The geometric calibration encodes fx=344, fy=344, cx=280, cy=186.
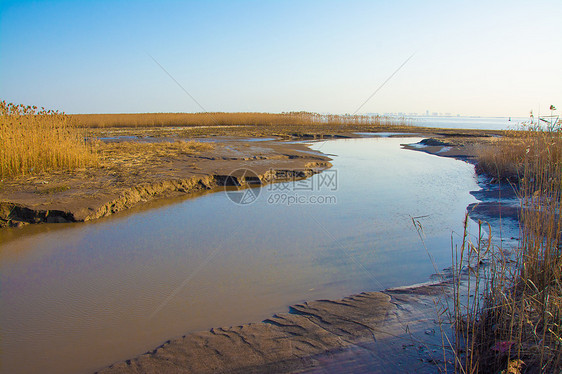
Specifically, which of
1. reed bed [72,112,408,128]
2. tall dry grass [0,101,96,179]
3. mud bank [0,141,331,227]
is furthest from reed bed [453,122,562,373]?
reed bed [72,112,408,128]

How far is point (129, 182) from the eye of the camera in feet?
26.9

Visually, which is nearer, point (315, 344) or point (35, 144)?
point (315, 344)

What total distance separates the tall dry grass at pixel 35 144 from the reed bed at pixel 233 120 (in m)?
26.5

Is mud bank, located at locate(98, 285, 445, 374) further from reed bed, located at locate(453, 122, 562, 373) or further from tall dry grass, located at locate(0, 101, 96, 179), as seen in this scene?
tall dry grass, located at locate(0, 101, 96, 179)

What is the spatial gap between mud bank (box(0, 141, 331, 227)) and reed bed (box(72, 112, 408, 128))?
84.9 feet

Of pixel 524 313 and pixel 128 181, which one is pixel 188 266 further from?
pixel 128 181

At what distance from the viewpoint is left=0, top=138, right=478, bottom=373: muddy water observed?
127 inches

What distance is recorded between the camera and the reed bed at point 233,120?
116ft

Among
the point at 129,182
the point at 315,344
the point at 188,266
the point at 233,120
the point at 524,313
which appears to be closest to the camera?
the point at 524,313

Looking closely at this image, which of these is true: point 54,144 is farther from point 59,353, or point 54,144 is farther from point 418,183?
point 418,183

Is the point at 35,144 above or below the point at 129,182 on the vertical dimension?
above

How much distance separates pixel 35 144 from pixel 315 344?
28.4 feet

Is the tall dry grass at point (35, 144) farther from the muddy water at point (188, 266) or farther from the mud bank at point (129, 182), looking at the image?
the muddy water at point (188, 266)

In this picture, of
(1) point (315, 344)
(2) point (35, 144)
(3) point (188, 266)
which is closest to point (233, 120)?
(2) point (35, 144)
